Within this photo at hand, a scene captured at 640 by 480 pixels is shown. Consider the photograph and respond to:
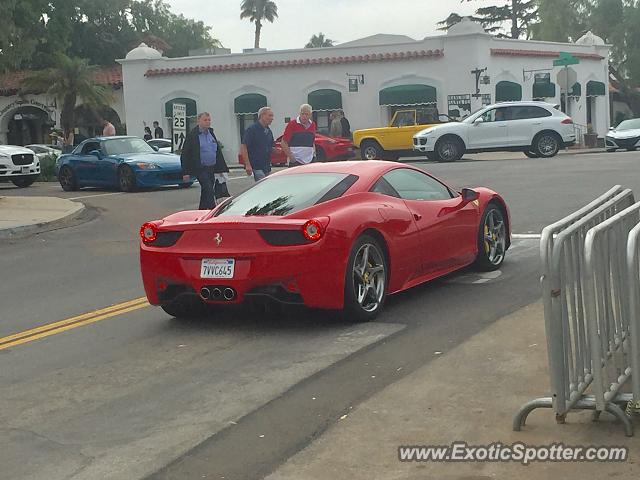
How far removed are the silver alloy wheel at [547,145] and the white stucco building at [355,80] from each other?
1019cm

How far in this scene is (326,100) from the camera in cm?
4516

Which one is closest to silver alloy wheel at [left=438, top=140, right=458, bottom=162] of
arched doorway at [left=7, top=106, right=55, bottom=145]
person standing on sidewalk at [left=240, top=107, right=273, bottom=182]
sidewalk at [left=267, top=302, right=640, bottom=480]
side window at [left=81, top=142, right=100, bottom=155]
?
side window at [left=81, top=142, right=100, bottom=155]

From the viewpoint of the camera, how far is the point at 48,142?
183 ft

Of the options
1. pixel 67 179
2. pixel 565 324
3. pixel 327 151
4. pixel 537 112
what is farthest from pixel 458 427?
pixel 327 151

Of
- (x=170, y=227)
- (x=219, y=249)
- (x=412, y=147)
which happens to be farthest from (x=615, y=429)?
(x=412, y=147)

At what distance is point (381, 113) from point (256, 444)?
39.8 meters

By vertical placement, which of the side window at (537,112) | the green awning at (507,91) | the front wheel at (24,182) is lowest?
the front wheel at (24,182)

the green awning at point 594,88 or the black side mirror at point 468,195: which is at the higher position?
the green awning at point 594,88

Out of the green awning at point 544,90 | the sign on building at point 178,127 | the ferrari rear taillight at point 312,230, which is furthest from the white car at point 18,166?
the green awning at point 544,90

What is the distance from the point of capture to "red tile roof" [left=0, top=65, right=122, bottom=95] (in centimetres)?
5431

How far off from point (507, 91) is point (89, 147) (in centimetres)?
2409

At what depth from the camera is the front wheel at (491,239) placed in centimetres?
1012

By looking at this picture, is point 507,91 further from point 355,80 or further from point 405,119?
point 405,119

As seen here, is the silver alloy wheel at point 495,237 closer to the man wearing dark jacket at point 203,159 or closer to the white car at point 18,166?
the man wearing dark jacket at point 203,159
